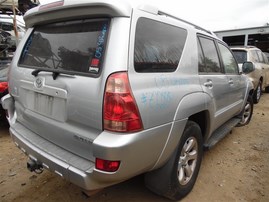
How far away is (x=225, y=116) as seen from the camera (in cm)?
361

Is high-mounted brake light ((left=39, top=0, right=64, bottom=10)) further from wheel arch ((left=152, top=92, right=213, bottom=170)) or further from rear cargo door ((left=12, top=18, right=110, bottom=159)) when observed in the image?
wheel arch ((left=152, top=92, right=213, bottom=170))

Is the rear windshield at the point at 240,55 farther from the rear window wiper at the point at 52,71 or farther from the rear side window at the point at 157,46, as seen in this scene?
the rear window wiper at the point at 52,71

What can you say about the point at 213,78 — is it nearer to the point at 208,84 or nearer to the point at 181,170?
the point at 208,84

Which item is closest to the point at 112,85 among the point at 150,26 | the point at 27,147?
the point at 150,26

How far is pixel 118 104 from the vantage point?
1720 millimetres

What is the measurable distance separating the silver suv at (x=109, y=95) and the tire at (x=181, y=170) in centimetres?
1

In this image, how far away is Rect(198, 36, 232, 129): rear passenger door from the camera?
111 inches

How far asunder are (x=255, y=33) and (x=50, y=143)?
2293cm

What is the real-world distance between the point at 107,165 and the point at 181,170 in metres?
1.12

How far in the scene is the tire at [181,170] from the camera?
7.58 ft

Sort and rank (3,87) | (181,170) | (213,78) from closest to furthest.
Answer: (181,170)
(213,78)
(3,87)

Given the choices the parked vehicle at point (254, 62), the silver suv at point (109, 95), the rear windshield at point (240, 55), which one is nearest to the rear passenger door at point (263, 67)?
the parked vehicle at point (254, 62)

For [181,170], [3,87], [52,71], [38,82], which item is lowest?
[181,170]

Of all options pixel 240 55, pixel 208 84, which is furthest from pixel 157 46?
pixel 240 55
